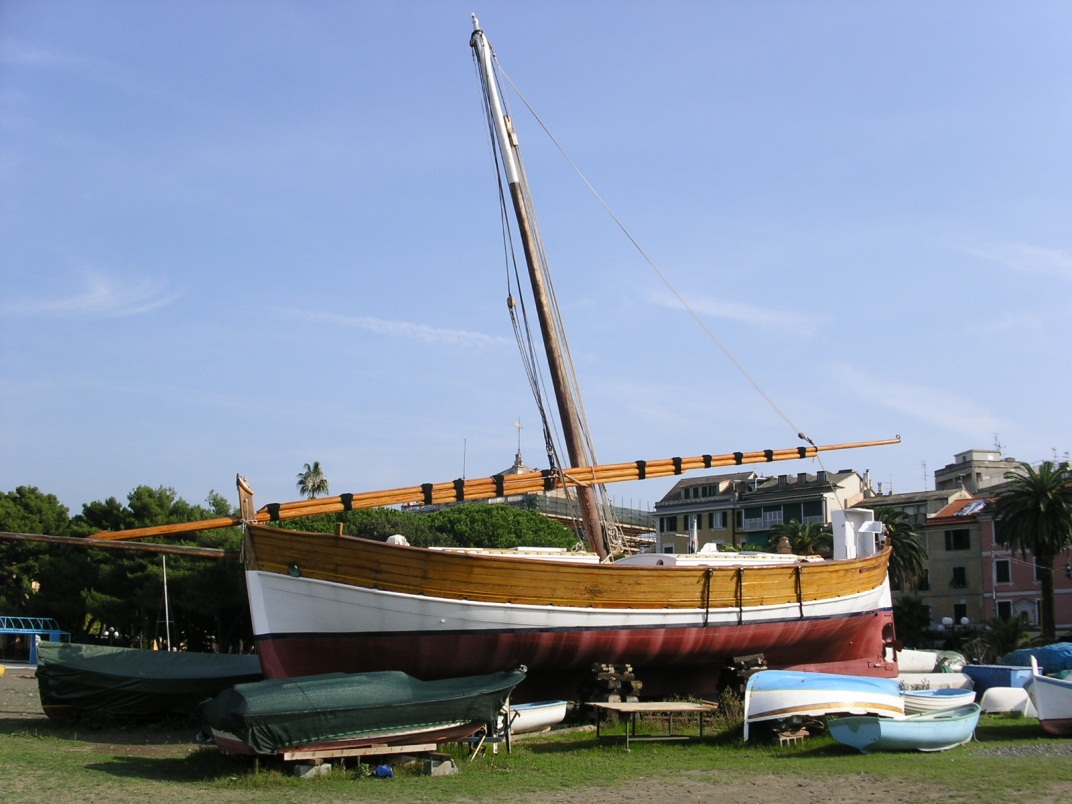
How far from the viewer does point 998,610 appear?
197 feet

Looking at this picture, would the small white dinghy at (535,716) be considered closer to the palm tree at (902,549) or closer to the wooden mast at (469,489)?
the wooden mast at (469,489)

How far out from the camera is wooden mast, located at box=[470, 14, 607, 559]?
2506cm

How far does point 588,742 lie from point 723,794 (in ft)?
16.7

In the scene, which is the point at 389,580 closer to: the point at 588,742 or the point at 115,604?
the point at 588,742

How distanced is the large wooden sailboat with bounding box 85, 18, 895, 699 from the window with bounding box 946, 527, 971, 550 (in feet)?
128

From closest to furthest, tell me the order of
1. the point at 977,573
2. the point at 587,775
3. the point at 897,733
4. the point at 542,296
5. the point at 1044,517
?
the point at 587,775 < the point at 897,733 < the point at 542,296 < the point at 1044,517 < the point at 977,573

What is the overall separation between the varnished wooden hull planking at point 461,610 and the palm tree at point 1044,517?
32.0 m

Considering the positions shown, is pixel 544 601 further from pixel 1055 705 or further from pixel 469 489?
pixel 1055 705

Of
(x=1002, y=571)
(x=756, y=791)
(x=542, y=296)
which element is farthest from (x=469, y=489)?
(x=1002, y=571)

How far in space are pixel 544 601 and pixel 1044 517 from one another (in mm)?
37159

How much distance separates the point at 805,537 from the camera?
61000 mm

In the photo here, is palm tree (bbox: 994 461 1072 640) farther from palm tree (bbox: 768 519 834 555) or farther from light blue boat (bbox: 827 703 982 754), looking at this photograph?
light blue boat (bbox: 827 703 982 754)

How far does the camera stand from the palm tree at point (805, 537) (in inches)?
2366

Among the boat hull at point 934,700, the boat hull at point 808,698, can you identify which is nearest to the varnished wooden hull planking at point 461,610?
the boat hull at point 808,698
